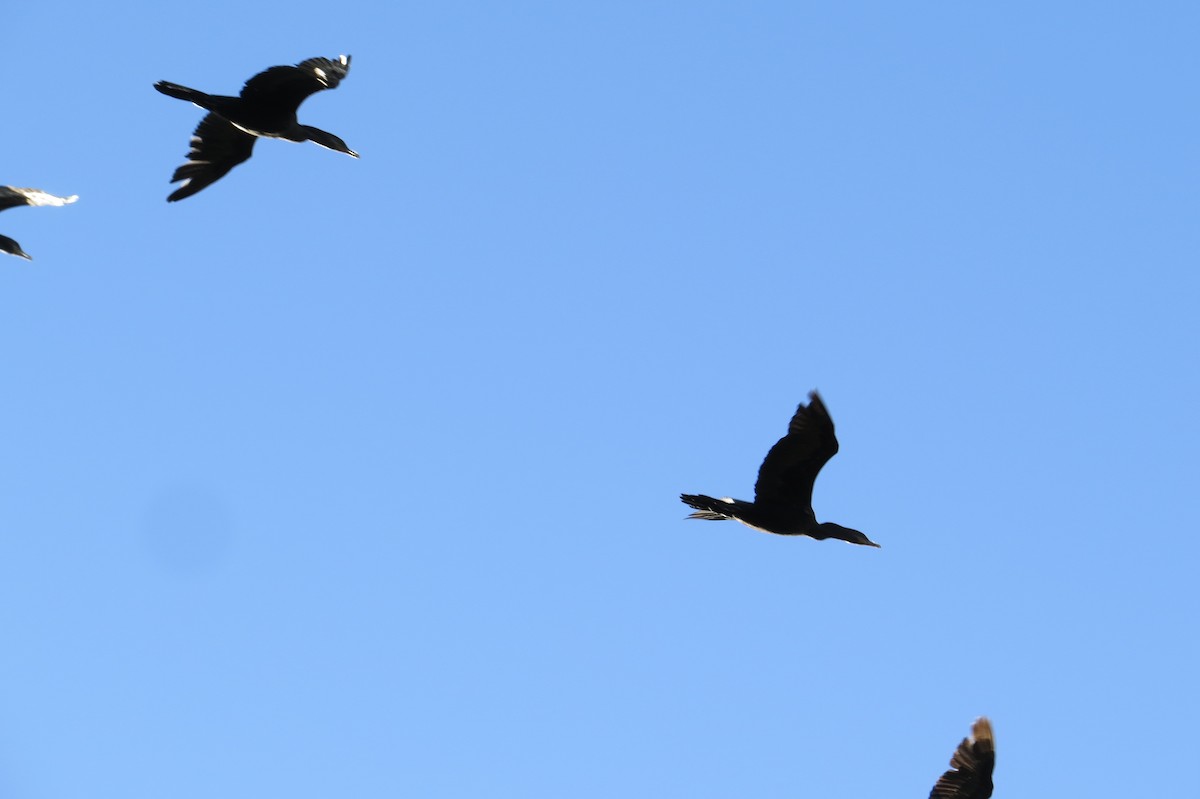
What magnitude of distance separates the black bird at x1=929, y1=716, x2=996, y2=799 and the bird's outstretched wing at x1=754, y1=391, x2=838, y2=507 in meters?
3.77

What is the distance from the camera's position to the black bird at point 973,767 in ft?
75.9

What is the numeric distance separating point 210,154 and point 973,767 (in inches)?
485

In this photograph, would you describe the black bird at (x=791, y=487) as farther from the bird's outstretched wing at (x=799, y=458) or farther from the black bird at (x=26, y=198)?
the black bird at (x=26, y=198)

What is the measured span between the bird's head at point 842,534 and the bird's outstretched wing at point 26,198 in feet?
35.3

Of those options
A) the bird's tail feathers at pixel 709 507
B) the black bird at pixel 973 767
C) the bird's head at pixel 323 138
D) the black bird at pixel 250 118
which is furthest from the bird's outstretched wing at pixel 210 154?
the black bird at pixel 973 767

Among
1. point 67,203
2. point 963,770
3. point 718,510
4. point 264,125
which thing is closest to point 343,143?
point 264,125

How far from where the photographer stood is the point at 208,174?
23562 millimetres

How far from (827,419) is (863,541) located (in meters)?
2.14

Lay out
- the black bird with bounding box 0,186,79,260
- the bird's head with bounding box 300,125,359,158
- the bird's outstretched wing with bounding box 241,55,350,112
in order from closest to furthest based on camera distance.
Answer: the bird's outstretched wing with bounding box 241,55,350,112 < the bird's head with bounding box 300,125,359,158 < the black bird with bounding box 0,186,79,260

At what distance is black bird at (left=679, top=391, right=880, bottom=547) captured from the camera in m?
21.6

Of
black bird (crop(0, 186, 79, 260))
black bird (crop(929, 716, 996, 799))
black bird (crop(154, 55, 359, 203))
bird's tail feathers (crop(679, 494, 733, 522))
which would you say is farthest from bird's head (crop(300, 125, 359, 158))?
black bird (crop(929, 716, 996, 799))

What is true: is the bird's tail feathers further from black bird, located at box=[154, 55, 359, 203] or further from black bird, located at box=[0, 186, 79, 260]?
black bird, located at box=[0, 186, 79, 260]

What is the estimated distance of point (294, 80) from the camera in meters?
21.7

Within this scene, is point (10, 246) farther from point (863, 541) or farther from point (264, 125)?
point (863, 541)
